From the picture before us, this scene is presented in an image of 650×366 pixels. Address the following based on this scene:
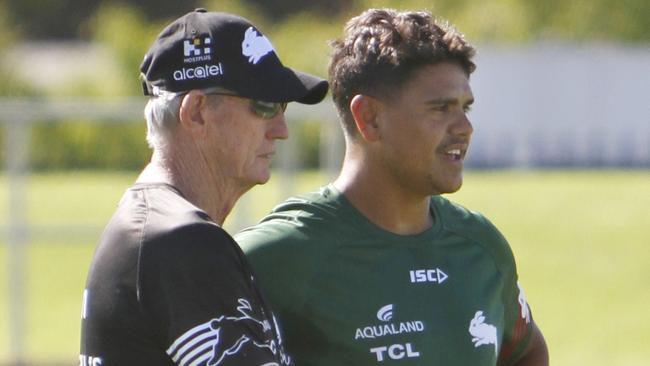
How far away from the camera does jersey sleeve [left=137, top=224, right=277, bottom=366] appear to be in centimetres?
278

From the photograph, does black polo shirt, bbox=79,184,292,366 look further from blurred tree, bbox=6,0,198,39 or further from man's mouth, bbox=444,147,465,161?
blurred tree, bbox=6,0,198,39

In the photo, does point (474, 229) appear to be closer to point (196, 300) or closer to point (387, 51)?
point (387, 51)

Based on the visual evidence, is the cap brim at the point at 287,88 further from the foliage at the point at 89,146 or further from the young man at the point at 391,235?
the foliage at the point at 89,146

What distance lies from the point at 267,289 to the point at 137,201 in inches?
28.6

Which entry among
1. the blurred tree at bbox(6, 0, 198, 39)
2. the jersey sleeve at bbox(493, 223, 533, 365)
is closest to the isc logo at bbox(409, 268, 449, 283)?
the jersey sleeve at bbox(493, 223, 533, 365)

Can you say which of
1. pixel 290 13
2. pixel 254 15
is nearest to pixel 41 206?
pixel 254 15

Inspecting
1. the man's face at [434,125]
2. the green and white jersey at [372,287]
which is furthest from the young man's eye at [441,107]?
the green and white jersey at [372,287]

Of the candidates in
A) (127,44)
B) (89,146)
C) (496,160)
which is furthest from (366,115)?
(127,44)

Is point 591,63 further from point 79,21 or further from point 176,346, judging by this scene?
point 79,21

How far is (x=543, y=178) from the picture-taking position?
25.2 metres

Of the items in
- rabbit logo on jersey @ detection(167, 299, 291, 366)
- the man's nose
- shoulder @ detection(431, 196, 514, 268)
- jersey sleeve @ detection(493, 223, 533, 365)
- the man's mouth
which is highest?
the man's nose

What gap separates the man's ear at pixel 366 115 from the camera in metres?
3.74

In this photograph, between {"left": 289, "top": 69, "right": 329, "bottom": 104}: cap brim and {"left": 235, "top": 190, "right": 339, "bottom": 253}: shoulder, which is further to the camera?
{"left": 235, "top": 190, "right": 339, "bottom": 253}: shoulder

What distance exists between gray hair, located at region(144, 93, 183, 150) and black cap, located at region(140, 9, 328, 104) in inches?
0.7
